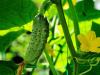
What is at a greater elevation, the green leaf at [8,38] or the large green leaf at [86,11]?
the large green leaf at [86,11]

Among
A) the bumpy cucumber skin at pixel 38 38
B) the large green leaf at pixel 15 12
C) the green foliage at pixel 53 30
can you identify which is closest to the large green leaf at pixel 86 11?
the green foliage at pixel 53 30

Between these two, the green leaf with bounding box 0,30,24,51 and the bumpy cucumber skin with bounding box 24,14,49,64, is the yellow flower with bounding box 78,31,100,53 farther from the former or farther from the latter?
the green leaf with bounding box 0,30,24,51

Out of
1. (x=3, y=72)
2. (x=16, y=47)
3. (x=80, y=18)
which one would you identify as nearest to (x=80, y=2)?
(x=80, y=18)

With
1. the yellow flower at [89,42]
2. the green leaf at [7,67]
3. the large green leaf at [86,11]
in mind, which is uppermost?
the large green leaf at [86,11]

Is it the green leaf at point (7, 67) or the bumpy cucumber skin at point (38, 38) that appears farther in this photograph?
the green leaf at point (7, 67)

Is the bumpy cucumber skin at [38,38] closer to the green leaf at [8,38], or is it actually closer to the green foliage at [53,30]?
the green foliage at [53,30]

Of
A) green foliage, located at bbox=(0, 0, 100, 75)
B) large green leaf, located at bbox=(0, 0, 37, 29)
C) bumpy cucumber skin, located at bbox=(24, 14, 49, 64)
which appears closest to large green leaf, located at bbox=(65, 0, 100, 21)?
green foliage, located at bbox=(0, 0, 100, 75)
